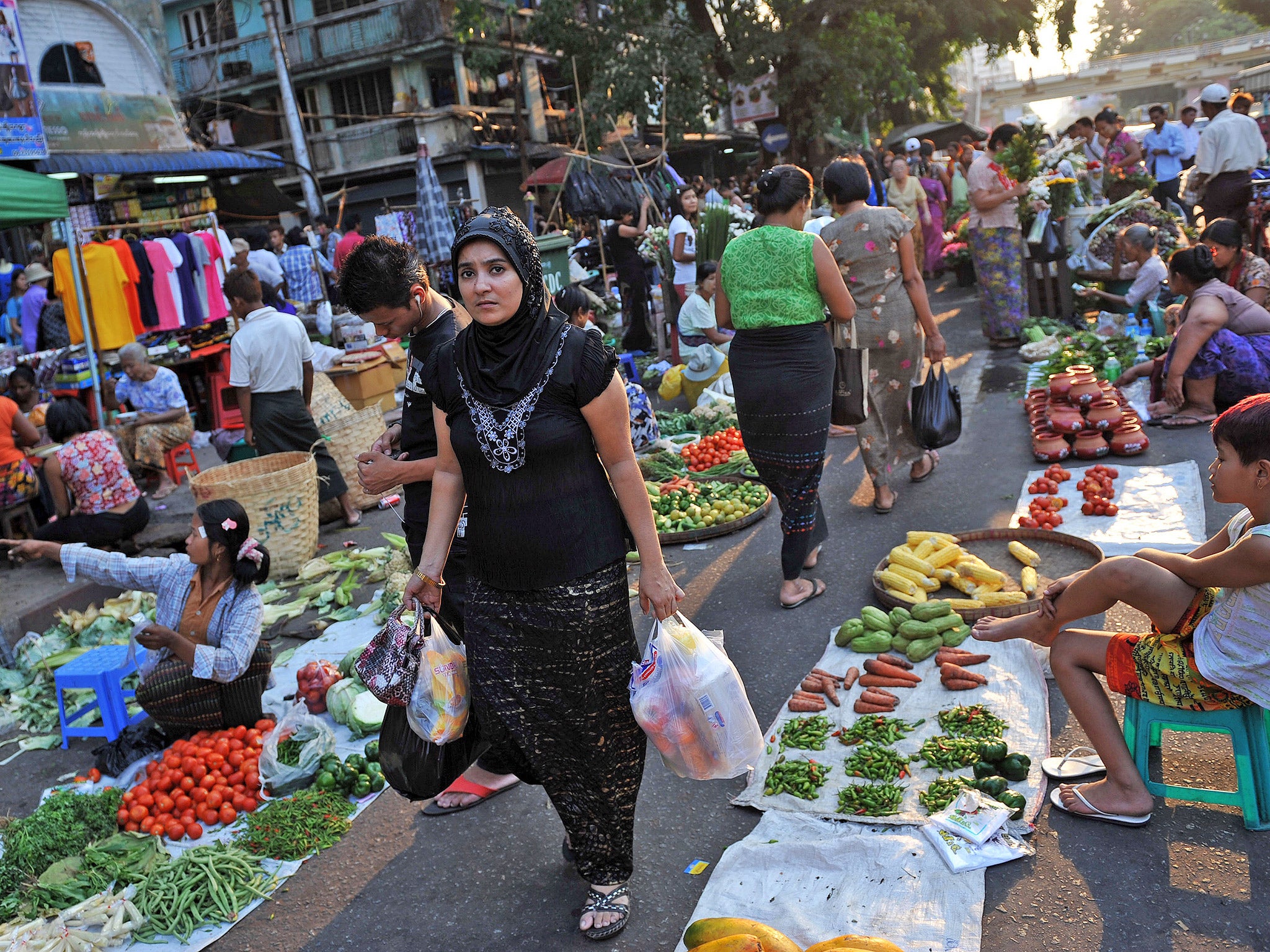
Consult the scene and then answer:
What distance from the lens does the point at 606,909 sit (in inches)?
117

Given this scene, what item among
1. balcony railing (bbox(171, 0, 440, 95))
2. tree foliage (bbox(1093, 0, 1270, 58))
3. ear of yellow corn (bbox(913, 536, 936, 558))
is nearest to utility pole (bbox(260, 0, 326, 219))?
balcony railing (bbox(171, 0, 440, 95))

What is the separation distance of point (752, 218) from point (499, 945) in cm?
1123

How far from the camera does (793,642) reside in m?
4.73

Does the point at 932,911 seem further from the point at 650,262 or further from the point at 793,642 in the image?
the point at 650,262

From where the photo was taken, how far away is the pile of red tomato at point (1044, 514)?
5.55 m

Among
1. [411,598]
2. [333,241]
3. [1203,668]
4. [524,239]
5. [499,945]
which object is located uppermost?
[333,241]

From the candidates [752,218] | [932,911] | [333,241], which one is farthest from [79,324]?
[932,911]

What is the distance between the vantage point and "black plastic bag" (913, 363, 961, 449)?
6043 millimetres

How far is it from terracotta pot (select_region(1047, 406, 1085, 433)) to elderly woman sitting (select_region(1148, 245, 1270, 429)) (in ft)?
2.54

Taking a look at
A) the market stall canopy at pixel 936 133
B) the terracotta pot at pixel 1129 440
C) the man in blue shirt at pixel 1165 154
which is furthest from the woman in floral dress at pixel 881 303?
the market stall canopy at pixel 936 133

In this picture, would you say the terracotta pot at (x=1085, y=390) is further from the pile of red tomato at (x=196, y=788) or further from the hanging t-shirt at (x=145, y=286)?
the hanging t-shirt at (x=145, y=286)

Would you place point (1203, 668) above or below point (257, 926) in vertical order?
above

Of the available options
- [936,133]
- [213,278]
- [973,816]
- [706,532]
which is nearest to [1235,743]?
[973,816]

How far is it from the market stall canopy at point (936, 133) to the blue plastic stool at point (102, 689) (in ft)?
86.6
